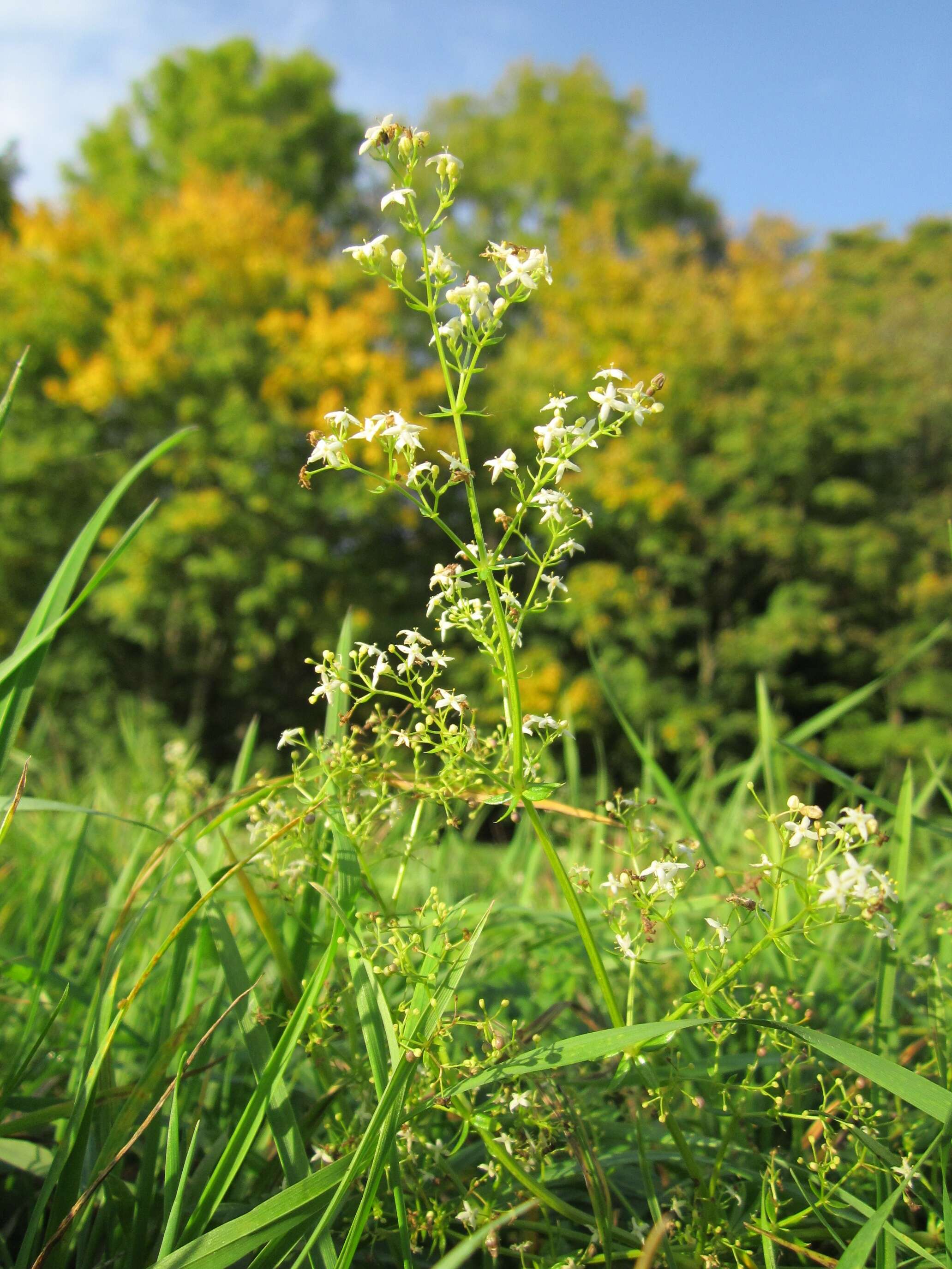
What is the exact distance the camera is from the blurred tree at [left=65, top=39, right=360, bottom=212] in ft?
50.9

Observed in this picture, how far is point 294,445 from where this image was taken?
37.7 feet

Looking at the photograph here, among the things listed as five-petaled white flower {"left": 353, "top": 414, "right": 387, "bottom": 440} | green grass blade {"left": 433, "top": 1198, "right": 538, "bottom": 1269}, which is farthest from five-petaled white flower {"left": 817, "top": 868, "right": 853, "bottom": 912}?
five-petaled white flower {"left": 353, "top": 414, "right": 387, "bottom": 440}

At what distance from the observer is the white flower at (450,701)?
35.6 inches

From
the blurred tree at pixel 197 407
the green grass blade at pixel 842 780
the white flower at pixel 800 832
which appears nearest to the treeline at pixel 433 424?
the blurred tree at pixel 197 407

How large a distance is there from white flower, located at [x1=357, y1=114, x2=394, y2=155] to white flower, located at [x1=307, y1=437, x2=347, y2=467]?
311 millimetres

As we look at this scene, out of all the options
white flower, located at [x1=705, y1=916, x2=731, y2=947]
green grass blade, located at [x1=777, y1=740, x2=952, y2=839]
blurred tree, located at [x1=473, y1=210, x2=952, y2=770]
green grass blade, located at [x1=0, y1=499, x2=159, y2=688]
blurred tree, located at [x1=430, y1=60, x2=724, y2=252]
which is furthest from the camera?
blurred tree, located at [x1=430, y1=60, x2=724, y2=252]

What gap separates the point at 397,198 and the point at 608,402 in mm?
323

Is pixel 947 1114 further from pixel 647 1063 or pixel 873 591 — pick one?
pixel 873 591

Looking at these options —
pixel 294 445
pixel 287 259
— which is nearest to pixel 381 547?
pixel 294 445

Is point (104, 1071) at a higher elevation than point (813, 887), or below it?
below

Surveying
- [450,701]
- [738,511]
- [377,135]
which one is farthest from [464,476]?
[738,511]

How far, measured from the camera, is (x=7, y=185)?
16453 millimetres

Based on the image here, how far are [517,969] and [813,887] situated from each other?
3.54ft

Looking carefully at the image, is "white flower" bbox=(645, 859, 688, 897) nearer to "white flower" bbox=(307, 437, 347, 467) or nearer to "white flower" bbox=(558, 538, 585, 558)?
"white flower" bbox=(558, 538, 585, 558)
